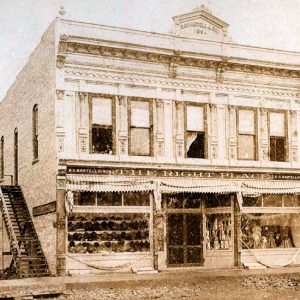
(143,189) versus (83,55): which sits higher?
(83,55)

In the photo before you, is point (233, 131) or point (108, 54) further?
point (233, 131)

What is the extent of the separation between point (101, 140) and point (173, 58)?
3.60 m

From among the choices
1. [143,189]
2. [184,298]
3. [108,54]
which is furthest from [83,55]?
[184,298]

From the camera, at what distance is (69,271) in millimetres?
18016

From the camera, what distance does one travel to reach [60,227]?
17859mm

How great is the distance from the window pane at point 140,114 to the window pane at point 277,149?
4.58 m

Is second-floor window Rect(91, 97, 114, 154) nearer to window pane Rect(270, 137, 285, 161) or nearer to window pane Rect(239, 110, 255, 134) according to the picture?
window pane Rect(239, 110, 255, 134)

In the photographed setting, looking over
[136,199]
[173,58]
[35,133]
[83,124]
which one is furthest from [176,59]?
[35,133]

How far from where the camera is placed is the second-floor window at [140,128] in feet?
64.1

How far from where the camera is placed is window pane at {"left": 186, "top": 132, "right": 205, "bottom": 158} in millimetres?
20312

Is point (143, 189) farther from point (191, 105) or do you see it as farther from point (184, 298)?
point (184, 298)

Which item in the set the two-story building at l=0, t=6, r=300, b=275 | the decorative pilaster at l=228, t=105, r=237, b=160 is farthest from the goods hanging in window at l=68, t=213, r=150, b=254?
the decorative pilaster at l=228, t=105, r=237, b=160

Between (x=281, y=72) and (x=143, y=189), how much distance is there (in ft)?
21.9

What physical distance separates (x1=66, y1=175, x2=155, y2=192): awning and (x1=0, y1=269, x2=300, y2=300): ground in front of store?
251 centimetres
